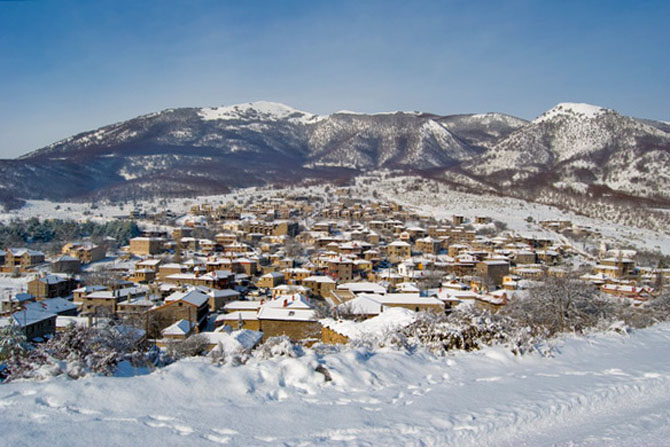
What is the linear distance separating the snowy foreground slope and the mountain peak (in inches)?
5910

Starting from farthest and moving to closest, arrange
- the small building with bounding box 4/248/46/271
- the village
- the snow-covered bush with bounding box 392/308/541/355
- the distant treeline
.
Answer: the distant treeline
the small building with bounding box 4/248/46/271
the village
the snow-covered bush with bounding box 392/308/541/355

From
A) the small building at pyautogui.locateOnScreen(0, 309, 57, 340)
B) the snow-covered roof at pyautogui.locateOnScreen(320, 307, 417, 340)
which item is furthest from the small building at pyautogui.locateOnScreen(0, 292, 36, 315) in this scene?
the snow-covered roof at pyautogui.locateOnScreen(320, 307, 417, 340)

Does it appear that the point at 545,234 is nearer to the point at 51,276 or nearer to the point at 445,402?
the point at 51,276

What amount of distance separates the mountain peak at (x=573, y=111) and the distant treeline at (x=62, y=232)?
124 m

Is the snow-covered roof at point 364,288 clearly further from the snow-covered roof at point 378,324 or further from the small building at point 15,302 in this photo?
the snow-covered roof at point 378,324

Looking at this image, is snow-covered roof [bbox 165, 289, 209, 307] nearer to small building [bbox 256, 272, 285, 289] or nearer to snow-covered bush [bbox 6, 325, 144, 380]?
small building [bbox 256, 272, 285, 289]

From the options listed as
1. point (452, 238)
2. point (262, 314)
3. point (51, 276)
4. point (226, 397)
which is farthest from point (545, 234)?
point (226, 397)

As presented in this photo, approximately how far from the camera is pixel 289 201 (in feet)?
283

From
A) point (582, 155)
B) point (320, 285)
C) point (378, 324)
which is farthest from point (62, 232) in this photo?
point (582, 155)

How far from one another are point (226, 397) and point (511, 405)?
2.65 m

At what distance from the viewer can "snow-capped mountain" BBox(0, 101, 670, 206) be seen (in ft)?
353

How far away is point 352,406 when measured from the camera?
4414mm

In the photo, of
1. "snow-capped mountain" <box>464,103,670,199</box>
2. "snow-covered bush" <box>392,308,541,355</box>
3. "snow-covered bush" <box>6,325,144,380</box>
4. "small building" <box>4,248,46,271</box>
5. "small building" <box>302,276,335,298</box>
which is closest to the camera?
"snow-covered bush" <box>6,325,144,380</box>

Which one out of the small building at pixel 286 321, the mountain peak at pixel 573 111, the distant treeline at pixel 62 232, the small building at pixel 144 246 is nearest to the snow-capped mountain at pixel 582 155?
the mountain peak at pixel 573 111
